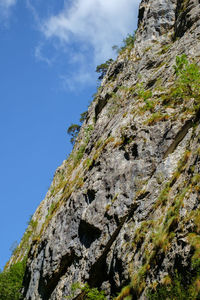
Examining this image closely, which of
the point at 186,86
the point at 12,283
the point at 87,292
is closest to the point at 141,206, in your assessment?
the point at 87,292

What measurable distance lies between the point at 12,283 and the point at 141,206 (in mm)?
17816

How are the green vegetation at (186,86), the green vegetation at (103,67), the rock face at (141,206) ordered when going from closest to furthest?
the rock face at (141,206)
the green vegetation at (186,86)
the green vegetation at (103,67)

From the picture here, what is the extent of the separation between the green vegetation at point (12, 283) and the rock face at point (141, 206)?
191 centimetres

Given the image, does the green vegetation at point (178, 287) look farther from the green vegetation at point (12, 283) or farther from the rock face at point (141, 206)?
the green vegetation at point (12, 283)

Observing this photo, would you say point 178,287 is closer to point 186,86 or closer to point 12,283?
point 186,86

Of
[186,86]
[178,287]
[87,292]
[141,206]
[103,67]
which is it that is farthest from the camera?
[103,67]

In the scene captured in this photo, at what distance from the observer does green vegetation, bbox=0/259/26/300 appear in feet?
77.8

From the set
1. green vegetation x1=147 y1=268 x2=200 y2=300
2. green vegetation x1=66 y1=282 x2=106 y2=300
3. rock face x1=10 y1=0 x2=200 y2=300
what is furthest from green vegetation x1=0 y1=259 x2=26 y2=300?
green vegetation x1=147 y1=268 x2=200 y2=300

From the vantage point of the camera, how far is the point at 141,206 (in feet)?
43.0

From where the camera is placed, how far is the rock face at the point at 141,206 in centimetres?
916

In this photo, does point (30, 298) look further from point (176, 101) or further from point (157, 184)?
point (176, 101)

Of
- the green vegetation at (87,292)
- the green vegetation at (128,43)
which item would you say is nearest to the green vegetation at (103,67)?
the green vegetation at (128,43)

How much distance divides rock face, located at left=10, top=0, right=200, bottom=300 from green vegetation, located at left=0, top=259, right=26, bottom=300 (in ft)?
6.25

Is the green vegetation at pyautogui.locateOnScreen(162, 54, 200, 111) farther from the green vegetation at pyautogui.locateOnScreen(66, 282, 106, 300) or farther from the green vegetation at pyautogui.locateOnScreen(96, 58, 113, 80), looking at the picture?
the green vegetation at pyautogui.locateOnScreen(96, 58, 113, 80)
